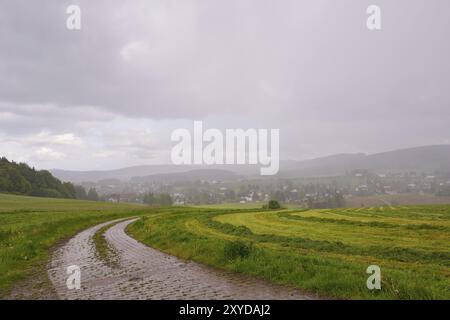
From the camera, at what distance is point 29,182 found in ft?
515

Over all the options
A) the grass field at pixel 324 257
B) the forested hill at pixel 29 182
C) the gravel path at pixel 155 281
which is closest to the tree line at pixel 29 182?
the forested hill at pixel 29 182

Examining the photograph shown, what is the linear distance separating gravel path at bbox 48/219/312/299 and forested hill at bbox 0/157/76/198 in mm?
145484

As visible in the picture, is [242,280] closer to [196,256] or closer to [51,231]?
[196,256]

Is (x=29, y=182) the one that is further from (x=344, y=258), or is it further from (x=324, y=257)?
(x=344, y=258)

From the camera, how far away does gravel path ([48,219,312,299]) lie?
12227 millimetres

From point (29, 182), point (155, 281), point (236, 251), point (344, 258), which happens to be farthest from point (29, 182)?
point (344, 258)

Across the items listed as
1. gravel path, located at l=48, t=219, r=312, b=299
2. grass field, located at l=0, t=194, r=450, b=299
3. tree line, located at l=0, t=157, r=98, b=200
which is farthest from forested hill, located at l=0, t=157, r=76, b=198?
gravel path, located at l=48, t=219, r=312, b=299

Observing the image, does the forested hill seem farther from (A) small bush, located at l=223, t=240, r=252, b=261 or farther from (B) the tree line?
(A) small bush, located at l=223, t=240, r=252, b=261

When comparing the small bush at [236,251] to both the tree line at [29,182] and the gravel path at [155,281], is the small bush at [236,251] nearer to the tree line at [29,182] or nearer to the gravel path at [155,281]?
the gravel path at [155,281]

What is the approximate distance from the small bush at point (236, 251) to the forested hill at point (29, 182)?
149 meters

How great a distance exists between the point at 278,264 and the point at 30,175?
558 feet

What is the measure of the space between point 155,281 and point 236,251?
454 cm

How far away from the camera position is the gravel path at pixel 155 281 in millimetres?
12227
